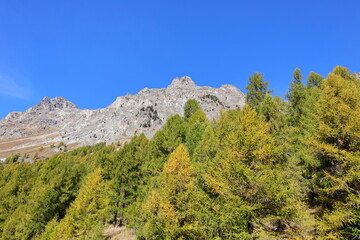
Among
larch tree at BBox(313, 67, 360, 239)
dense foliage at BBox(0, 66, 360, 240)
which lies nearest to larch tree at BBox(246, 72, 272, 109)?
dense foliage at BBox(0, 66, 360, 240)

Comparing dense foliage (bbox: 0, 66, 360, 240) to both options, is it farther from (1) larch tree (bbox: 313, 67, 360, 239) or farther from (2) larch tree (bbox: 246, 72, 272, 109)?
(2) larch tree (bbox: 246, 72, 272, 109)

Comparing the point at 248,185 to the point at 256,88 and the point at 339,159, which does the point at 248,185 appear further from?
the point at 256,88

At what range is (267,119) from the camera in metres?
25.4

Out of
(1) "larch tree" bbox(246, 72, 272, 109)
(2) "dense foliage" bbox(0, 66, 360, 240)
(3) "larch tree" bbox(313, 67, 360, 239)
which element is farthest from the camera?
(1) "larch tree" bbox(246, 72, 272, 109)

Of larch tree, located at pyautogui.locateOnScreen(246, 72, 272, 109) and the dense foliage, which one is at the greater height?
larch tree, located at pyautogui.locateOnScreen(246, 72, 272, 109)

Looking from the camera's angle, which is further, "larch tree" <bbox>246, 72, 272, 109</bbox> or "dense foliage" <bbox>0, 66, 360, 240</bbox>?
"larch tree" <bbox>246, 72, 272, 109</bbox>

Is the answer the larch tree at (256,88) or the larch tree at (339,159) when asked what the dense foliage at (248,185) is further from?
the larch tree at (256,88)

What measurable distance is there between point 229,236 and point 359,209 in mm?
7531

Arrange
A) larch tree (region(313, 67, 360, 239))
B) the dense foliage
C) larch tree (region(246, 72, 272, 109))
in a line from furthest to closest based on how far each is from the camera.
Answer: larch tree (region(246, 72, 272, 109))
larch tree (region(313, 67, 360, 239))
the dense foliage

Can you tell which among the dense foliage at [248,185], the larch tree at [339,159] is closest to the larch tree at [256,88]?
the dense foliage at [248,185]

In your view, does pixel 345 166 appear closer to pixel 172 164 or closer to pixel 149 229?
pixel 172 164

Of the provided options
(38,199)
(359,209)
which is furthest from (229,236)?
(38,199)

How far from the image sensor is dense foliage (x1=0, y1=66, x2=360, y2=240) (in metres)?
10.6

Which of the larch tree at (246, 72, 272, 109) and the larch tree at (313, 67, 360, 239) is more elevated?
the larch tree at (246, 72, 272, 109)
